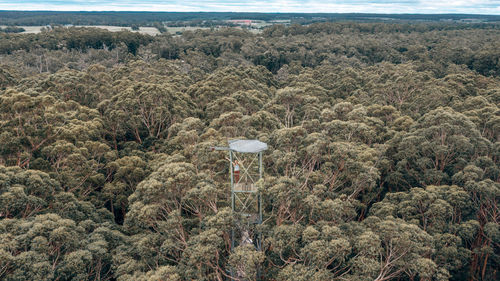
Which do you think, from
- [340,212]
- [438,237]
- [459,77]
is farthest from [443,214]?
[459,77]

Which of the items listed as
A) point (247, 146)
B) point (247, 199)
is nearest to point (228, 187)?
point (247, 199)

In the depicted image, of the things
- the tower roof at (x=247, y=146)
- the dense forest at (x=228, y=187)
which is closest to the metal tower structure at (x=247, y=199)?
the tower roof at (x=247, y=146)

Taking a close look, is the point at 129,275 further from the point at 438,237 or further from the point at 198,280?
the point at 438,237

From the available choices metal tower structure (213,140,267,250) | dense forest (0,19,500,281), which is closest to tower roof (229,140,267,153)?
metal tower structure (213,140,267,250)

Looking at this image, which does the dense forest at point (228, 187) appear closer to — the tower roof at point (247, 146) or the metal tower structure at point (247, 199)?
the metal tower structure at point (247, 199)

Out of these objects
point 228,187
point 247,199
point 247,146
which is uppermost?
point 247,146

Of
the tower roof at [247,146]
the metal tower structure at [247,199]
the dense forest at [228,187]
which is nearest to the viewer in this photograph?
the dense forest at [228,187]

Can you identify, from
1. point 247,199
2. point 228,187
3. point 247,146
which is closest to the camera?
point 247,146

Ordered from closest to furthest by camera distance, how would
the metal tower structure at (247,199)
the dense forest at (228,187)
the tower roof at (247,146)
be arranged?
the dense forest at (228,187), the tower roof at (247,146), the metal tower structure at (247,199)

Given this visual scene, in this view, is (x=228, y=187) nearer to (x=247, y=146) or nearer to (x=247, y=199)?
(x=247, y=199)
